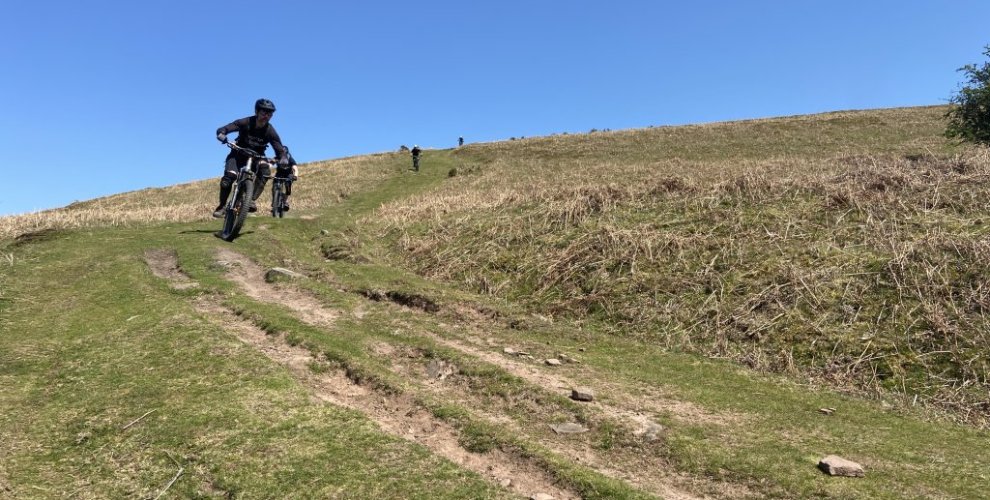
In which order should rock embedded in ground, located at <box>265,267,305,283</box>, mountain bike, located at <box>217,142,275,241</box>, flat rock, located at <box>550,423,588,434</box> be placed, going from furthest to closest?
1. mountain bike, located at <box>217,142,275,241</box>
2. rock embedded in ground, located at <box>265,267,305,283</box>
3. flat rock, located at <box>550,423,588,434</box>

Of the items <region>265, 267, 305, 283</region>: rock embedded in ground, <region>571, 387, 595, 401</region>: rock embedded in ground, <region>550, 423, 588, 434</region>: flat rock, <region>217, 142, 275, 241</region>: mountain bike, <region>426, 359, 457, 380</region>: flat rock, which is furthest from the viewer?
<region>217, 142, 275, 241</region>: mountain bike

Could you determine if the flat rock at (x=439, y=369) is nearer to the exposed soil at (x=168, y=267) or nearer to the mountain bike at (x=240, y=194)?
the exposed soil at (x=168, y=267)

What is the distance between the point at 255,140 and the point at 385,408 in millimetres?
10721

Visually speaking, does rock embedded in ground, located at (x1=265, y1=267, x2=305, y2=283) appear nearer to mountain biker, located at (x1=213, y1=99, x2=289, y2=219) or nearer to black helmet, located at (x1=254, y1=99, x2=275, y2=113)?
mountain biker, located at (x1=213, y1=99, x2=289, y2=219)

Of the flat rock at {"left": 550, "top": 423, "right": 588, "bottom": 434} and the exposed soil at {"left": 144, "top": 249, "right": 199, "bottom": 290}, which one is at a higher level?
the exposed soil at {"left": 144, "top": 249, "right": 199, "bottom": 290}

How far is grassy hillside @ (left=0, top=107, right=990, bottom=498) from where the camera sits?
5.46 meters

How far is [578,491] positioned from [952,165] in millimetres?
16869

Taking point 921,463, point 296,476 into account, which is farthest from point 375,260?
point 921,463

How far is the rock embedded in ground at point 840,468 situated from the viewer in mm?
5477

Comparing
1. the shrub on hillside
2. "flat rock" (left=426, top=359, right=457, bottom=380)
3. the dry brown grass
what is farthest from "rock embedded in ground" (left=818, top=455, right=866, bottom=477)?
the shrub on hillside

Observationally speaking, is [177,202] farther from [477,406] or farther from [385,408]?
[477,406]

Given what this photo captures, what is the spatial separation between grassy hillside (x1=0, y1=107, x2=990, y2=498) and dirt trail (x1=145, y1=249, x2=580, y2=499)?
0.13 feet

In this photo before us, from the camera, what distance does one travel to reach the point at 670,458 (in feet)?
19.3

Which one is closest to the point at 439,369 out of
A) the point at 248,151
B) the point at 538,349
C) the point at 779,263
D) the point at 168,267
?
the point at 538,349
